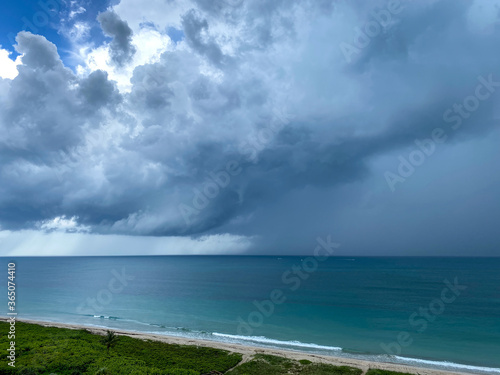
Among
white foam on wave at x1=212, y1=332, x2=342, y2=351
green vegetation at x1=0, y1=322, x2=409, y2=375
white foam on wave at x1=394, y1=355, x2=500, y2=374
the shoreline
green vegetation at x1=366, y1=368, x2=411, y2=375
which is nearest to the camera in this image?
green vegetation at x1=0, y1=322, x2=409, y2=375

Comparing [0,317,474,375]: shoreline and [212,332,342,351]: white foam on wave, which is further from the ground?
[212,332,342,351]: white foam on wave

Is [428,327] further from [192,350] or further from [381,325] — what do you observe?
[192,350]

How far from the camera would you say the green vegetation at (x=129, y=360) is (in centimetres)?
3344

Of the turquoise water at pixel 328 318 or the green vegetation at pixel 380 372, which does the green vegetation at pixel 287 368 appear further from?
the turquoise water at pixel 328 318

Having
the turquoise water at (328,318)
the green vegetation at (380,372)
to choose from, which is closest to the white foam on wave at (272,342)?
the turquoise water at (328,318)

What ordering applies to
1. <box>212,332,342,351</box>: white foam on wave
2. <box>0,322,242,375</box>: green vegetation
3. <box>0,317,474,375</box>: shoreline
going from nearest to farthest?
<box>0,322,242,375</box>: green vegetation
<box>0,317,474,375</box>: shoreline
<box>212,332,342,351</box>: white foam on wave

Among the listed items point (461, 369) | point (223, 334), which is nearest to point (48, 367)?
point (223, 334)

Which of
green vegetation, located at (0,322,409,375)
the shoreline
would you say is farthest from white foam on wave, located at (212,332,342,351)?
green vegetation, located at (0,322,409,375)

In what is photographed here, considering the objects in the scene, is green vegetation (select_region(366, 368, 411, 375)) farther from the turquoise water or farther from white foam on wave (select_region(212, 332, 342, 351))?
white foam on wave (select_region(212, 332, 342, 351))

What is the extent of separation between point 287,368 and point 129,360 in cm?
1830

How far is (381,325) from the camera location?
6062 centimetres

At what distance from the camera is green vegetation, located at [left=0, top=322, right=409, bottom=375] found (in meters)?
33.4

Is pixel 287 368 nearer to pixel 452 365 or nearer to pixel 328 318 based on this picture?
pixel 452 365

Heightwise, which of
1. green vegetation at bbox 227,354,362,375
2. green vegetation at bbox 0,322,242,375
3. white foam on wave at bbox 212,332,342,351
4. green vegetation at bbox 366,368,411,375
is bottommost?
green vegetation at bbox 0,322,242,375
